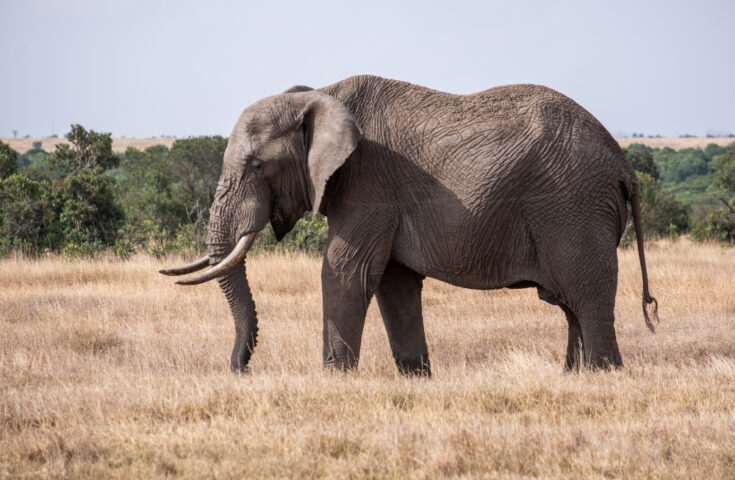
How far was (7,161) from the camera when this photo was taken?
886 inches

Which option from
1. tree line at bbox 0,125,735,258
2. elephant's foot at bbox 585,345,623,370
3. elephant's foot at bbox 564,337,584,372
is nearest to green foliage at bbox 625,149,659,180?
tree line at bbox 0,125,735,258

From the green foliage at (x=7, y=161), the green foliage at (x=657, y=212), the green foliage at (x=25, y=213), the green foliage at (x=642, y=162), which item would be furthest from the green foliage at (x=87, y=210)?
the green foliage at (x=642, y=162)

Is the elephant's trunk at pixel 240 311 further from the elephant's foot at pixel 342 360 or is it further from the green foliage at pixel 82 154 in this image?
the green foliage at pixel 82 154

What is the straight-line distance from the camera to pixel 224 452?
5.22 m

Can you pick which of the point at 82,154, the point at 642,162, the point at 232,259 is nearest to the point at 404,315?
the point at 232,259

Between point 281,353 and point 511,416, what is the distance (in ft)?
11.3

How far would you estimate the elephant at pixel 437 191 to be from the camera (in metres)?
7.07

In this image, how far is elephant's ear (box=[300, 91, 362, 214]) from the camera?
6945 millimetres

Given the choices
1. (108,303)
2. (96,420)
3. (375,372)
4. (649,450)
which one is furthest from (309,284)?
(649,450)

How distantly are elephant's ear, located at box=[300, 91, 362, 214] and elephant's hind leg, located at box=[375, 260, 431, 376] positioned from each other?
1.22 m

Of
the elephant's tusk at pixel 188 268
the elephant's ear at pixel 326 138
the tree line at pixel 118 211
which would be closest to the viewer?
the elephant's ear at pixel 326 138

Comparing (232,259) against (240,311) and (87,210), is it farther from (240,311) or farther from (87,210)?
(87,210)

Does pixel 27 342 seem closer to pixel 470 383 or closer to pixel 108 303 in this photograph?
pixel 108 303

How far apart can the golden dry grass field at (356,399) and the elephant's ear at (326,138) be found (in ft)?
5.12
